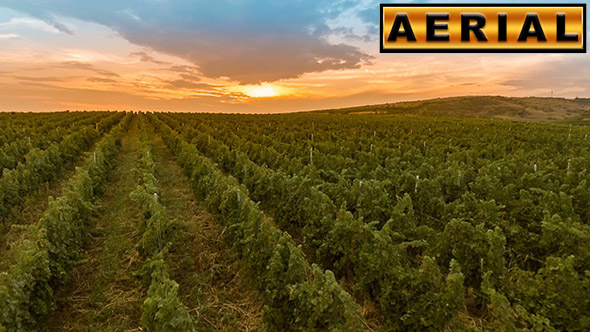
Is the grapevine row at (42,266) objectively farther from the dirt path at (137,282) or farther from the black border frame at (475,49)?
the black border frame at (475,49)

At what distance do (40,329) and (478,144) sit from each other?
19.5m

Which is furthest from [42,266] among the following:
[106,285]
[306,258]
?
[306,258]

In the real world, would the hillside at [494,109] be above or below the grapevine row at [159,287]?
above

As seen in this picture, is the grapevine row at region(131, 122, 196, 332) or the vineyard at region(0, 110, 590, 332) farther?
the vineyard at region(0, 110, 590, 332)

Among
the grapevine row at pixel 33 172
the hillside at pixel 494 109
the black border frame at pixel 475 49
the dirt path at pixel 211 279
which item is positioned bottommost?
the dirt path at pixel 211 279

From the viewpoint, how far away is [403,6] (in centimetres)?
1243

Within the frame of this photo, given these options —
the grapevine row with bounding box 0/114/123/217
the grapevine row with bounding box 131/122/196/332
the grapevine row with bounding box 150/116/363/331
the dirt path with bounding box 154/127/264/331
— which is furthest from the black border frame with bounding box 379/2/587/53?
the grapevine row with bounding box 0/114/123/217

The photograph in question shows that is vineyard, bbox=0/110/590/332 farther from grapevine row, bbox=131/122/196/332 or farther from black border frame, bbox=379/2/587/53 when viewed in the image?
black border frame, bbox=379/2/587/53

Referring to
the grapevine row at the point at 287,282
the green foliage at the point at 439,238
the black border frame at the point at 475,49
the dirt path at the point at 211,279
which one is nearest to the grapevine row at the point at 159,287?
the dirt path at the point at 211,279

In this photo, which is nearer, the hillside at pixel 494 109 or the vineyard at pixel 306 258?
the vineyard at pixel 306 258

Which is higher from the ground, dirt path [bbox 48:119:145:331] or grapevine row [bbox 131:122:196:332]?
grapevine row [bbox 131:122:196:332]

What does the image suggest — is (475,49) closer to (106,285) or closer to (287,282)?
(287,282)

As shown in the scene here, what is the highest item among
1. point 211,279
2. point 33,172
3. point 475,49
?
point 475,49

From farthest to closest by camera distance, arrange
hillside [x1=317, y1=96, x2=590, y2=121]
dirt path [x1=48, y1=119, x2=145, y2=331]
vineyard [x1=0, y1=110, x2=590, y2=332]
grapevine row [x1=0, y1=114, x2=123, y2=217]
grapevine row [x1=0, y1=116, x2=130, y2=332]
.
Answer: hillside [x1=317, y1=96, x2=590, y2=121] → grapevine row [x1=0, y1=114, x2=123, y2=217] → dirt path [x1=48, y1=119, x2=145, y2=331] → grapevine row [x1=0, y1=116, x2=130, y2=332] → vineyard [x1=0, y1=110, x2=590, y2=332]
